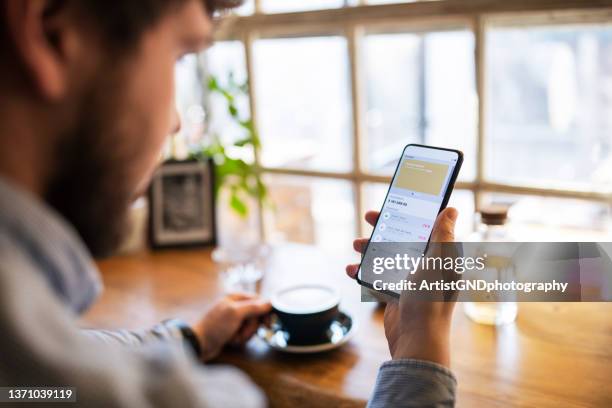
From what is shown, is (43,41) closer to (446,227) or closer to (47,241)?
(47,241)

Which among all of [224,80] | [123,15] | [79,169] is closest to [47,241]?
[79,169]

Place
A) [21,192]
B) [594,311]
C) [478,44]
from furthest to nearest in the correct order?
[478,44] → [594,311] → [21,192]

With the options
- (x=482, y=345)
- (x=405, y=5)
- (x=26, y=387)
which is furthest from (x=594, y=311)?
(x=26, y=387)

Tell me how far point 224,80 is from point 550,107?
902mm

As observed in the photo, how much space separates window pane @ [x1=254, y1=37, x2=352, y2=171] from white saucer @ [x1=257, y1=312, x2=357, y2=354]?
0.67m

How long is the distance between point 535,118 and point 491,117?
3.7 inches

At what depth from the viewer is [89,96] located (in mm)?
542

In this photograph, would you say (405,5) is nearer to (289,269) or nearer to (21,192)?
(289,269)

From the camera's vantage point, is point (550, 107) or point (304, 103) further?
point (304, 103)

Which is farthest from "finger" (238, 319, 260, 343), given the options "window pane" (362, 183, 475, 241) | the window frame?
the window frame

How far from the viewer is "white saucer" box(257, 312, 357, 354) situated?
3.38 ft

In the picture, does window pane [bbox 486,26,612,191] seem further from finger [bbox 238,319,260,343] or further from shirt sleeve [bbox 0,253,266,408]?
shirt sleeve [bbox 0,253,266,408]

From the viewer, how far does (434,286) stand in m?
0.84

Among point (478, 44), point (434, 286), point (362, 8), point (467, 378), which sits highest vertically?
point (362, 8)
